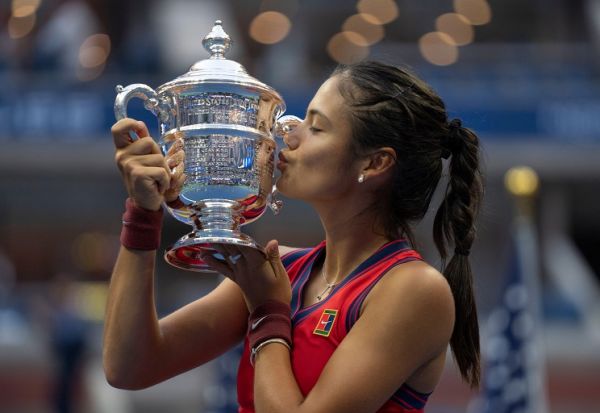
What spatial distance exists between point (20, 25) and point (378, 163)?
1207cm

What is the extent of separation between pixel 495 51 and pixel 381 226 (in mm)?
11471

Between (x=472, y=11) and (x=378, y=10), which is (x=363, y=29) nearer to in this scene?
(x=378, y=10)

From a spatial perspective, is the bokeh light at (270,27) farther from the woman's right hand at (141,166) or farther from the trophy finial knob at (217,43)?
the woman's right hand at (141,166)

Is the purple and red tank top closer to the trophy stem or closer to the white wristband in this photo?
the white wristband

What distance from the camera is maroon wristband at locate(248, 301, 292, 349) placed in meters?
2.14

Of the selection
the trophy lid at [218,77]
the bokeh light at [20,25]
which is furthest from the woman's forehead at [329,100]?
the bokeh light at [20,25]

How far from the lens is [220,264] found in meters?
Result: 2.20

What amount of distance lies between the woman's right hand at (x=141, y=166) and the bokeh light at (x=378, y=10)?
40.0ft

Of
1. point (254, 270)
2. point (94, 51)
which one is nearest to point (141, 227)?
point (254, 270)

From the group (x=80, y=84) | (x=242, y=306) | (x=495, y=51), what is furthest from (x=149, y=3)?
(x=242, y=306)

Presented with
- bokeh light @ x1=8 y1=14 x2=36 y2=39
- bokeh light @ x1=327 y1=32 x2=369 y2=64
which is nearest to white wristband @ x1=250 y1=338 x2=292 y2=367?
bokeh light @ x1=327 y1=32 x2=369 y2=64

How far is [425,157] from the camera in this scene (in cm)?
226

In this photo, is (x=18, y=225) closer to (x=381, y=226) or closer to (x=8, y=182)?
(x=8, y=182)

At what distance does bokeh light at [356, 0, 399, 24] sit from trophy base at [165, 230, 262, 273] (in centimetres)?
1210
